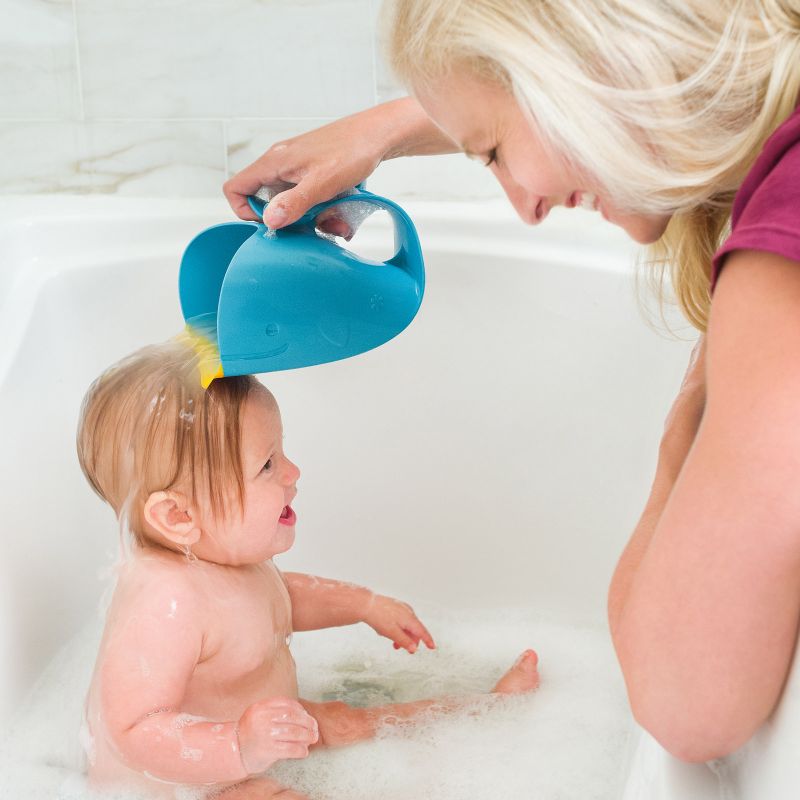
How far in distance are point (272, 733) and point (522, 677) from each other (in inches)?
13.7

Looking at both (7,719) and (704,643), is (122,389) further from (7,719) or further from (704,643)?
(704,643)

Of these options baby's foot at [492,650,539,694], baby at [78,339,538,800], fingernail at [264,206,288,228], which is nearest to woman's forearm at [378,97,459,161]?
fingernail at [264,206,288,228]

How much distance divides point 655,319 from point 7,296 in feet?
2.40

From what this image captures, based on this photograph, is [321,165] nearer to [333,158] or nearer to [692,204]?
[333,158]

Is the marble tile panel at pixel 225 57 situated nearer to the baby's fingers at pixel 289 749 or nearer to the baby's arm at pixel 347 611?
the baby's arm at pixel 347 611

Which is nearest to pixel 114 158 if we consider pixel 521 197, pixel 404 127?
pixel 404 127

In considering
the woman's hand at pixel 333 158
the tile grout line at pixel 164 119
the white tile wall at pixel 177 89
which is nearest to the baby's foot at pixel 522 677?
the woman's hand at pixel 333 158

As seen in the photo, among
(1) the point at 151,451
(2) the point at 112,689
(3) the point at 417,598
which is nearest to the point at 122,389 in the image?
(1) the point at 151,451

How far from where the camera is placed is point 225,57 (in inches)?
51.8

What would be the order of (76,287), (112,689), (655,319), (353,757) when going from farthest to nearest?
(76,287), (655,319), (353,757), (112,689)

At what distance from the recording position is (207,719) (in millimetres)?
916

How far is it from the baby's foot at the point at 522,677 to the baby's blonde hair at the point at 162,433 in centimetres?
38

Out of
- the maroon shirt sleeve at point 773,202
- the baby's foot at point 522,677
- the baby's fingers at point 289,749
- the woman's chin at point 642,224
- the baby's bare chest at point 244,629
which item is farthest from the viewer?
the baby's foot at point 522,677

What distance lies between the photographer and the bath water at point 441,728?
983mm
